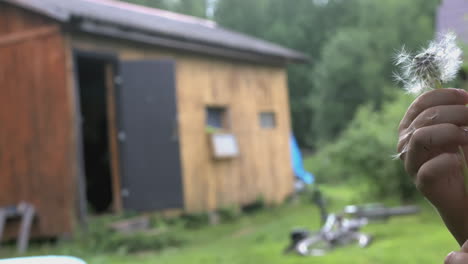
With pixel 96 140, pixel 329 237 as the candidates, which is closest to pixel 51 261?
pixel 329 237

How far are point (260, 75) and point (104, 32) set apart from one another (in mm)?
4197

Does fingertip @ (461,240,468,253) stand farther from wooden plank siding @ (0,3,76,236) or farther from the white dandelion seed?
wooden plank siding @ (0,3,76,236)

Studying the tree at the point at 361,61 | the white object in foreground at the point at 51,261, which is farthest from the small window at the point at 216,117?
the tree at the point at 361,61

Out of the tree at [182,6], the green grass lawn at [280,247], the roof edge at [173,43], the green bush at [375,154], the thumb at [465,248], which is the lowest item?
the green grass lawn at [280,247]

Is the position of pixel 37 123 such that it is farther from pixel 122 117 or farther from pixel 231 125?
pixel 231 125

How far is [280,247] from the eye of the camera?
561 centimetres

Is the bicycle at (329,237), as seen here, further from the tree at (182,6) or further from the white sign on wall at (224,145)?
the tree at (182,6)

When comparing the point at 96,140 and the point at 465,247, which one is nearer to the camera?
the point at 465,247

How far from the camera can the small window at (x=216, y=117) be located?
9539 millimetres

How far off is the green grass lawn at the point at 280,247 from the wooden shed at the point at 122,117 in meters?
Result: 0.91

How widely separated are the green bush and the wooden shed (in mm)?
1956

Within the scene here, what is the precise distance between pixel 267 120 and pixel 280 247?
18.3 ft

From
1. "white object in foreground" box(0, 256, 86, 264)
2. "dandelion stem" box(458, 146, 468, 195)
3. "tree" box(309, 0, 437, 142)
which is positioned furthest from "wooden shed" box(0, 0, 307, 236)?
"tree" box(309, 0, 437, 142)

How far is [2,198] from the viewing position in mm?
7250
